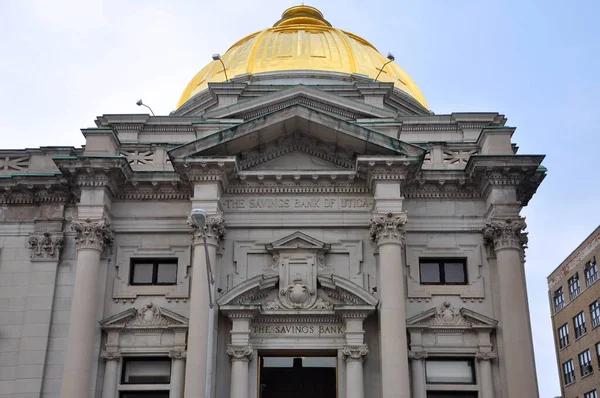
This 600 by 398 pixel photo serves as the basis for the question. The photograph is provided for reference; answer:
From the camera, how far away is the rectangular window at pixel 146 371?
25.1 m

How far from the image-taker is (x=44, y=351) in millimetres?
25438

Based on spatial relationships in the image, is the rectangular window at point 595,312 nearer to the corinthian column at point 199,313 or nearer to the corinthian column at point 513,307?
the corinthian column at point 513,307

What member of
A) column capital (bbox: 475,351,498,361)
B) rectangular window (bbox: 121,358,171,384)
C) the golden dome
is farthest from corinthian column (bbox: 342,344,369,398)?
the golden dome

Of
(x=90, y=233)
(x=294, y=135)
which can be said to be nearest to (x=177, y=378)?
(x=90, y=233)

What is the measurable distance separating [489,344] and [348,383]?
484 centimetres

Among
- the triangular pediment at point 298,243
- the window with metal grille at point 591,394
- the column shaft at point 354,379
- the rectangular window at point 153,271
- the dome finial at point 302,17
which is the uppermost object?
the dome finial at point 302,17

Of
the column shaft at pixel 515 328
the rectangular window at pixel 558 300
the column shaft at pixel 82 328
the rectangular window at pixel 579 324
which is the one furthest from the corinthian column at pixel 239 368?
the rectangular window at pixel 558 300

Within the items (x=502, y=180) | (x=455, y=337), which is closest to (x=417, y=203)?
(x=502, y=180)

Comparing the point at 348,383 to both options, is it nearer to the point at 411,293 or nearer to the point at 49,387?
the point at 411,293

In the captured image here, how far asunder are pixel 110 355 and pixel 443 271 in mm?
11447

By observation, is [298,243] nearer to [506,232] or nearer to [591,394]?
[506,232]

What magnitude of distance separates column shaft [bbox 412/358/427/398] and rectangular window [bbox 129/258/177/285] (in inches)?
335

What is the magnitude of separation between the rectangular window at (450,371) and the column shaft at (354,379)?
2.45 m

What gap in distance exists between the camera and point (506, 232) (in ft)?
83.3
